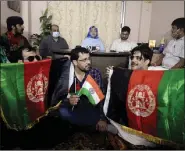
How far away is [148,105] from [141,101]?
0.05m

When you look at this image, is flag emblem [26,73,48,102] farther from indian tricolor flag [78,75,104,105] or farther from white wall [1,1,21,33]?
white wall [1,1,21,33]

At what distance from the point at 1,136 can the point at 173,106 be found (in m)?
1.20

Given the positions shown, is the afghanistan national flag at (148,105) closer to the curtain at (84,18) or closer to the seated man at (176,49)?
the seated man at (176,49)

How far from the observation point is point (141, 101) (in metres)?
1.52

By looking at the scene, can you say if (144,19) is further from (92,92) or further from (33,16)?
(92,92)

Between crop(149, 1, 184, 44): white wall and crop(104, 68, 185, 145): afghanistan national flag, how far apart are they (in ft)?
10.2

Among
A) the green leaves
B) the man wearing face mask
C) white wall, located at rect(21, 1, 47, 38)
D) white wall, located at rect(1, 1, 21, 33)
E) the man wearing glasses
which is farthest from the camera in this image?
white wall, located at rect(21, 1, 47, 38)

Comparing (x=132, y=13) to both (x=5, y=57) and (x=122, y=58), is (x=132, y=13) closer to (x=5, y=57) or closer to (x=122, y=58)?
(x=122, y=58)

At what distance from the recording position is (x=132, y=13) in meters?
5.39

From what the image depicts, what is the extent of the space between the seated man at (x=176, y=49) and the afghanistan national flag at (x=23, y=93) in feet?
5.24

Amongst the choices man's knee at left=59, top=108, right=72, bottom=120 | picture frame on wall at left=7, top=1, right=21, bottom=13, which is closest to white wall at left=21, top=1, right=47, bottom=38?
picture frame on wall at left=7, top=1, right=21, bottom=13

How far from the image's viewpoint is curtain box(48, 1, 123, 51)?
16.7 ft

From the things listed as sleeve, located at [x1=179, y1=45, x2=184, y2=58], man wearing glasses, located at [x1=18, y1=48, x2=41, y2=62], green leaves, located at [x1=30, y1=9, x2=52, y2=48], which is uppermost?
green leaves, located at [x1=30, y1=9, x2=52, y2=48]

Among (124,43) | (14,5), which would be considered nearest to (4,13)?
(14,5)
